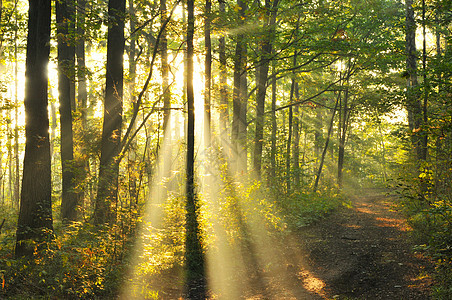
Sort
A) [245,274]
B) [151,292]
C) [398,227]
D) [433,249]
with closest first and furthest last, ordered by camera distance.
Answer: [433,249] → [151,292] → [245,274] → [398,227]

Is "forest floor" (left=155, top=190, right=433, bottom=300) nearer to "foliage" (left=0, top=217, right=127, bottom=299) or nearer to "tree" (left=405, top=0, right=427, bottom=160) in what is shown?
"foliage" (left=0, top=217, right=127, bottom=299)

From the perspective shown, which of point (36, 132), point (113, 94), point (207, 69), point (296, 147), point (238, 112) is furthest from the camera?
point (296, 147)

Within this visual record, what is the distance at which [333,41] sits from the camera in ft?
43.6

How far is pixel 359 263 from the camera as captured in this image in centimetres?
770

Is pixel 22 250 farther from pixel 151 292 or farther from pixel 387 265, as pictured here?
pixel 387 265

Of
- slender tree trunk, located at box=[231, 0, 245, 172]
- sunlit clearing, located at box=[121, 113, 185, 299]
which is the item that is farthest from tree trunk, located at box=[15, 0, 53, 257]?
slender tree trunk, located at box=[231, 0, 245, 172]

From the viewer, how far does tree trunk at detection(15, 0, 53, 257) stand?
22.3 ft

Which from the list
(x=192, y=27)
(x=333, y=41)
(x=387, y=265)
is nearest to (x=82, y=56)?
(x=192, y=27)

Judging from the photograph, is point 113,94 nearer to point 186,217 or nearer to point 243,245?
point 186,217

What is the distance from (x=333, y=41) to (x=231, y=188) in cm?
752

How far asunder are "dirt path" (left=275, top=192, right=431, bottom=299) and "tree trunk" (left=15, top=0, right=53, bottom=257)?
214 inches

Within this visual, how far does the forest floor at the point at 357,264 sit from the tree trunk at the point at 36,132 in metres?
4.98

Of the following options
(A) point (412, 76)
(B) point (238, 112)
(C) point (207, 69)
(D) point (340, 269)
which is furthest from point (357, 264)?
(A) point (412, 76)

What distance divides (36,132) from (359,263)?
749 centimetres
